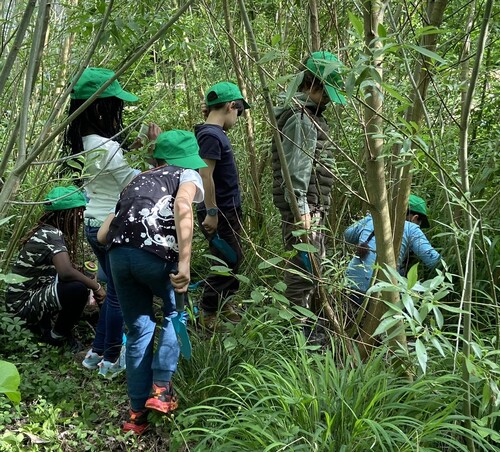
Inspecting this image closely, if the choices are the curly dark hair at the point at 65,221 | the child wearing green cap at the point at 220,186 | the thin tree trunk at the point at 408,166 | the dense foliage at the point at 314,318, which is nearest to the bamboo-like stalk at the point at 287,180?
the dense foliage at the point at 314,318

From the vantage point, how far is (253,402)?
3145 mm

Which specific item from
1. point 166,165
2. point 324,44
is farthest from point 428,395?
point 324,44

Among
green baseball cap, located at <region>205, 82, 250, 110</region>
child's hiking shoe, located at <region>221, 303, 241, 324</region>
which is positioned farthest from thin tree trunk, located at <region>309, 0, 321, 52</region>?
child's hiking shoe, located at <region>221, 303, 241, 324</region>

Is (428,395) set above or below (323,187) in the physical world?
below

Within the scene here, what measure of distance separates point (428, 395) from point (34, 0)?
213cm

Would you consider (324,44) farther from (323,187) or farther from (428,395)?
(428,395)

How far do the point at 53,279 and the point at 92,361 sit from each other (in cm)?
59

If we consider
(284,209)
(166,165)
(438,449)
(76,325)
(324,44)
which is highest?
(324,44)

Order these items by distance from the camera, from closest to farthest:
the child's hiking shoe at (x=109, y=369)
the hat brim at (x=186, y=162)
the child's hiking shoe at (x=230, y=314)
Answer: the hat brim at (x=186, y=162)
the child's hiking shoe at (x=109, y=369)
the child's hiking shoe at (x=230, y=314)

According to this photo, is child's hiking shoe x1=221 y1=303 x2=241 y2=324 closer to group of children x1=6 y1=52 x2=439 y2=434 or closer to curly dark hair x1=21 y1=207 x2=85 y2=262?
group of children x1=6 y1=52 x2=439 y2=434

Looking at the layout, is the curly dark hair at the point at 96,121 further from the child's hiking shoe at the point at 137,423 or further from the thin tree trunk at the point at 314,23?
the child's hiking shoe at the point at 137,423

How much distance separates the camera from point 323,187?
3740 millimetres

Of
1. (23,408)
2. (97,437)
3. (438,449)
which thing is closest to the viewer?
(438,449)

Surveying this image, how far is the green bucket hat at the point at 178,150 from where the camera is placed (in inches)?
129
